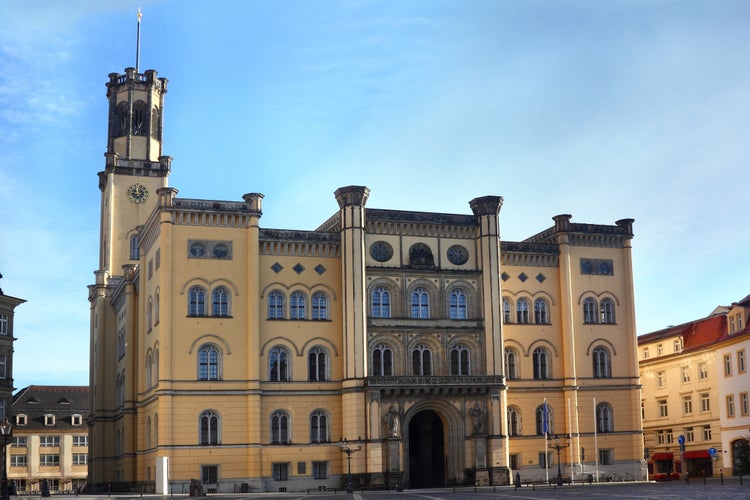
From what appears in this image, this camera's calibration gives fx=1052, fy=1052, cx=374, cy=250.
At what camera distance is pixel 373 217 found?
7625 centimetres

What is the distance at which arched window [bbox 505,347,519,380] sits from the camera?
261 feet

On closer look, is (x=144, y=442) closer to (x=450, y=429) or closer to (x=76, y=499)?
(x=76, y=499)

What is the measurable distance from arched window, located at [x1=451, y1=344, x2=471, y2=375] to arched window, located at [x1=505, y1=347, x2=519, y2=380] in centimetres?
386

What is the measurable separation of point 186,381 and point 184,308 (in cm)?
493

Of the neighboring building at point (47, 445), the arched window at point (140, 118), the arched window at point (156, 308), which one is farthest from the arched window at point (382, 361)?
the neighboring building at point (47, 445)

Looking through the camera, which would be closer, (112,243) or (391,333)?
(391,333)

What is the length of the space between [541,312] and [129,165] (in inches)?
1542

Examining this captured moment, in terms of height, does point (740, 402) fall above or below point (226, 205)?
below

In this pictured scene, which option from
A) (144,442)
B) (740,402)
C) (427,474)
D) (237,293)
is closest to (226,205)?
(237,293)

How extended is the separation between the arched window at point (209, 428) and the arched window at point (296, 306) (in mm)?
8949

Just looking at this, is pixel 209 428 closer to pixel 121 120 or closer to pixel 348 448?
pixel 348 448

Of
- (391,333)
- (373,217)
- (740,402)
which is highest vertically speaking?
(373,217)

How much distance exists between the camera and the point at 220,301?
237ft

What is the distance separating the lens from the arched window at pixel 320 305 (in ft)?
246
